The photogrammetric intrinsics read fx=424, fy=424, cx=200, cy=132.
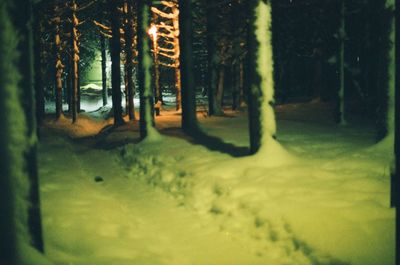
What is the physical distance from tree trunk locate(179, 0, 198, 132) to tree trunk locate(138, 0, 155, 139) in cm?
145

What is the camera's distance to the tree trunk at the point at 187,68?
14.5m

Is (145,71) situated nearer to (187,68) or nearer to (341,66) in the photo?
(187,68)

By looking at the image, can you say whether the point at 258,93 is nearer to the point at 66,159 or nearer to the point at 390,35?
the point at 390,35

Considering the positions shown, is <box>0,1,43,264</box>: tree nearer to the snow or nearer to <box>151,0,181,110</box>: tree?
the snow

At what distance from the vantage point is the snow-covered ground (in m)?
5.24

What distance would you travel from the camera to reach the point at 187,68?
1448 cm

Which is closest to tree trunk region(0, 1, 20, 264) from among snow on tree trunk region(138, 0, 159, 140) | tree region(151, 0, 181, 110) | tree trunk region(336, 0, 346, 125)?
snow on tree trunk region(138, 0, 159, 140)

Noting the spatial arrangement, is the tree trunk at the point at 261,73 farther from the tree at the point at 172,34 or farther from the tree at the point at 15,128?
the tree at the point at 172,34

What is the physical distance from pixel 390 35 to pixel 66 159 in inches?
352

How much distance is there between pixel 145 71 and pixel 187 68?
1636 millimetres

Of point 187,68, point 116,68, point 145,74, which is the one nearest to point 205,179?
point 145,74

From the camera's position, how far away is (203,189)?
314 inches

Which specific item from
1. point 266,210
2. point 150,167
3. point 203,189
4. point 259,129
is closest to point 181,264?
point 266,210

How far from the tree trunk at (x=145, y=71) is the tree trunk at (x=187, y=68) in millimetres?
1454
